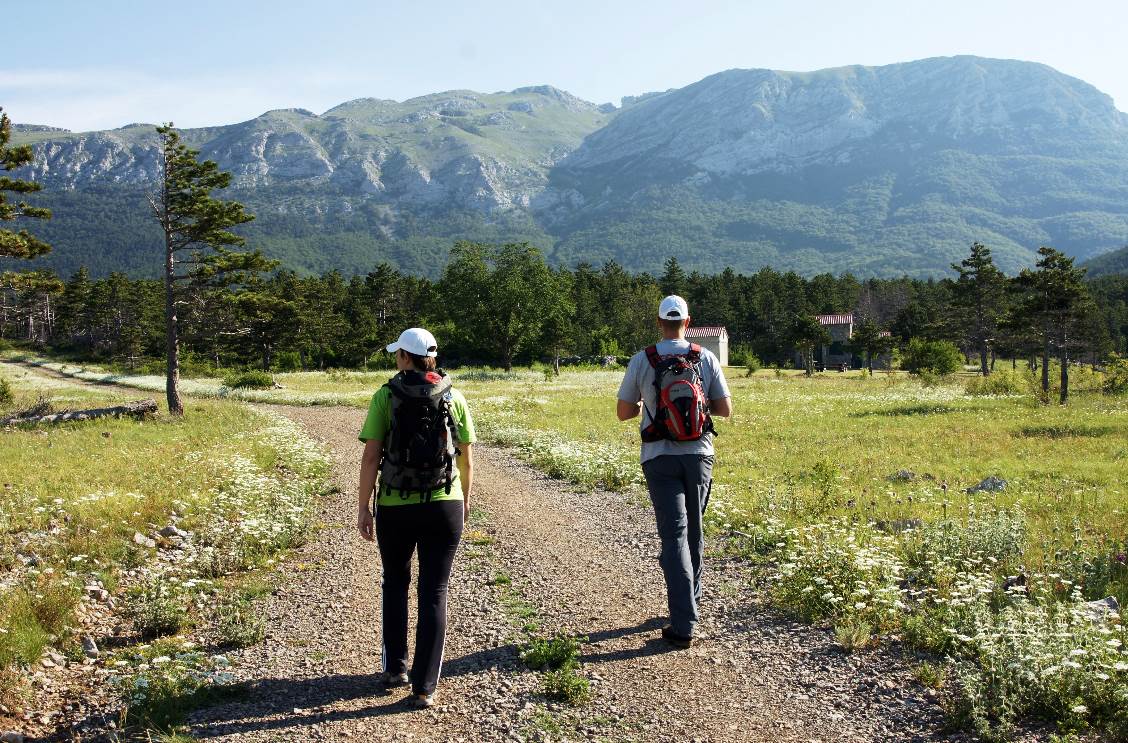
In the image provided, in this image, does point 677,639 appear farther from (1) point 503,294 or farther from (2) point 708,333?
(2) point 708,333

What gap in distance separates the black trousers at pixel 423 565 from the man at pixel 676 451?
6.34 ft

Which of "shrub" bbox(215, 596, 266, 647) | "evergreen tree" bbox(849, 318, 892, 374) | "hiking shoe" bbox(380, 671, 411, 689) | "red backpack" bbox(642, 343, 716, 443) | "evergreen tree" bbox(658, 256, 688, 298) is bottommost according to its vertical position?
"shrub" bbox(215, 596, 266, 647)

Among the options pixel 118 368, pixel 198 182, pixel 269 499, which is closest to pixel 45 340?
pixel 118 368

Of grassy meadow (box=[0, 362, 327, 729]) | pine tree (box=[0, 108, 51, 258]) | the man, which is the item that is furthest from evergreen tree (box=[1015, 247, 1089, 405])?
pine tree (box=[0, 108, 51, 258])

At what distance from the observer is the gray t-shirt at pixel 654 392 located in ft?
21.0

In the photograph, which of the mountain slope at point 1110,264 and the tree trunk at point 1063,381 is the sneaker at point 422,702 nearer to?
the tree trunk at point 1063,381

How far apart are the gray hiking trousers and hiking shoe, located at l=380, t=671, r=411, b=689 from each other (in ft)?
7.90

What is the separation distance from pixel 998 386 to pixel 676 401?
128 feet

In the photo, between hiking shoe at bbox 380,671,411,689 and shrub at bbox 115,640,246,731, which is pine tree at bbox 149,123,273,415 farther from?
hiking shoe at bbox 380,671,411,689

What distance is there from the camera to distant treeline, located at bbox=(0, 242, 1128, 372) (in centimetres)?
3431

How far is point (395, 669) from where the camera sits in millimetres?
5637

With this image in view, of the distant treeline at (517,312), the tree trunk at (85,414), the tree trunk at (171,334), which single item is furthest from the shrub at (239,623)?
the tree trunk at (171,334)

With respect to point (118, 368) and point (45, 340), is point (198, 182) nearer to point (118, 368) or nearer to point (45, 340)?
point (118, 368)

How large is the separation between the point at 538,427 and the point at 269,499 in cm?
1302
